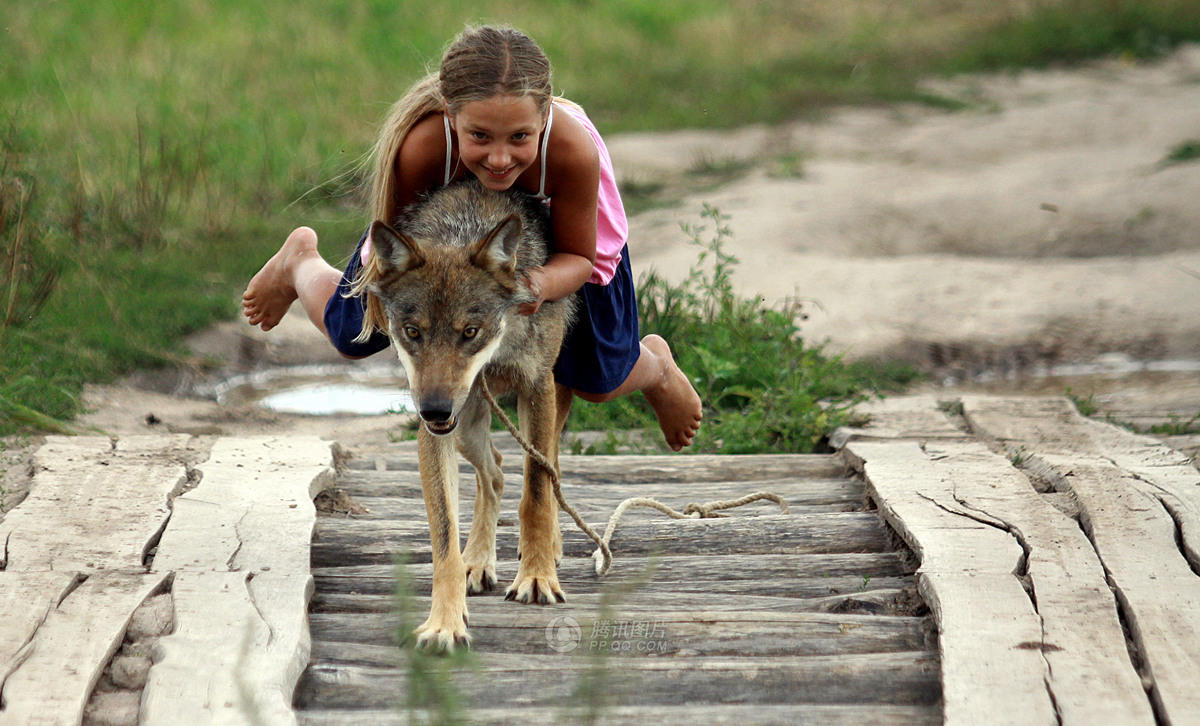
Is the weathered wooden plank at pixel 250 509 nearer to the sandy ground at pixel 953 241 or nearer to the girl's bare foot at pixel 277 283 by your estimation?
the girl's bare foot at pixel 277 283

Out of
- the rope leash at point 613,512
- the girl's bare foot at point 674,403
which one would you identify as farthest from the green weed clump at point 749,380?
the rope leash at point 613,512

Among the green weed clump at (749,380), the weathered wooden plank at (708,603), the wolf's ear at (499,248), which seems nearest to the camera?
the wolf's ear at (499,248)

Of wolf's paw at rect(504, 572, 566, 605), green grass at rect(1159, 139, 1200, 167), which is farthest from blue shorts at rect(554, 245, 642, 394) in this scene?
green grass at rect(1159, 139, 1200, 167)

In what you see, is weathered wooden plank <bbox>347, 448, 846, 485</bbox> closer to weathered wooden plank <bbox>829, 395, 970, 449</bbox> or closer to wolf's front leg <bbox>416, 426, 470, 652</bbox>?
weathered wooden plank <bbox>829, 395, 970, 449</bbox>

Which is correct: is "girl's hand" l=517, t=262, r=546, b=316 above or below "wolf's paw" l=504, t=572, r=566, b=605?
above

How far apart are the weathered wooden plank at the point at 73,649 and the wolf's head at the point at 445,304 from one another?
96cm

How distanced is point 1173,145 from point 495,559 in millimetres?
9971

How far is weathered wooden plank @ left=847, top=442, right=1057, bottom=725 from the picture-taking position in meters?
2.75

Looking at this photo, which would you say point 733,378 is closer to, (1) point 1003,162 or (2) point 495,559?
(2) point 495,559

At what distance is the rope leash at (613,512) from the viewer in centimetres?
353

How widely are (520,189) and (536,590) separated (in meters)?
1.28

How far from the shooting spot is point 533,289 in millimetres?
3467

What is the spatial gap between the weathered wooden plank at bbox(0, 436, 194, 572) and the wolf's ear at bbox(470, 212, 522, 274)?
1.37 meters

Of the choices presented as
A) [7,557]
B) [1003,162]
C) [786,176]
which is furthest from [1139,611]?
[1003,162]
